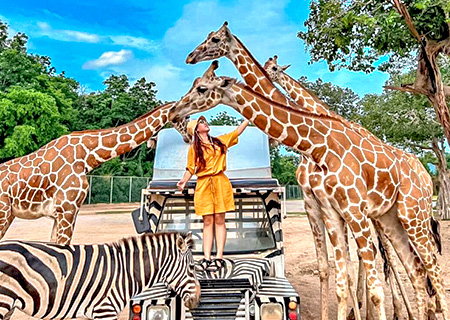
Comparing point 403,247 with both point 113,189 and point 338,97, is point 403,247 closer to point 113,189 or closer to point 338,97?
point 113,189

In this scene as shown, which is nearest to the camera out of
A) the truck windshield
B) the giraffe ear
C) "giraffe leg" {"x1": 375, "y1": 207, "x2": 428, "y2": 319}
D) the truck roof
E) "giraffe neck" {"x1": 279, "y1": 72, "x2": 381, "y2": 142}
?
the giraffe ear

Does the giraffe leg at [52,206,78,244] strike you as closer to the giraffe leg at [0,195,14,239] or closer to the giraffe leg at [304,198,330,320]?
the giraffe leg at [0,195,14,239]

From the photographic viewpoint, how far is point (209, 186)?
5574mm

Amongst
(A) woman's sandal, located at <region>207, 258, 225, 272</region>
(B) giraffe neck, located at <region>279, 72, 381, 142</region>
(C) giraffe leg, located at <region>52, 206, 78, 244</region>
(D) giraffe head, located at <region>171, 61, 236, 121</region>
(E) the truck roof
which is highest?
(B) giraffe neck, located at <region>279, 72, 381, 142</region>

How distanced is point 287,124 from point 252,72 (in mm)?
1792

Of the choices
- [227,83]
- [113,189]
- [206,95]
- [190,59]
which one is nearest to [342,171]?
[227,83]

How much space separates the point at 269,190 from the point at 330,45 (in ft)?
29.2

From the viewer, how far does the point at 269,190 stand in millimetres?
5699

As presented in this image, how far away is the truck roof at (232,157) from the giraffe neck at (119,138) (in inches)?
29.4

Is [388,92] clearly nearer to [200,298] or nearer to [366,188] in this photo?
[366,188]

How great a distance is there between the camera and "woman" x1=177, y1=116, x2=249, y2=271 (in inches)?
215

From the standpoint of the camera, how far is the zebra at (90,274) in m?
3.55

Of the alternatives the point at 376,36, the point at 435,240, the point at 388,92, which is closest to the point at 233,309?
the point at 435,240

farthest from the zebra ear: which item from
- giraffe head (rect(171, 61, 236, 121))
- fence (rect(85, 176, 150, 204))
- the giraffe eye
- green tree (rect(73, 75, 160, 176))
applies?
green tree (rect(73, 75, 160, 176))
